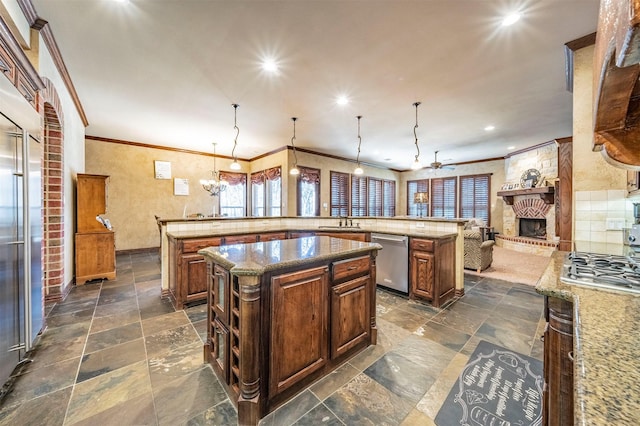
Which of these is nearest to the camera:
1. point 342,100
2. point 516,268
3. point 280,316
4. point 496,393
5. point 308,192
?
point 280,316

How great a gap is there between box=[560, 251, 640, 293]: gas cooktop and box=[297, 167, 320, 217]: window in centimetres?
546

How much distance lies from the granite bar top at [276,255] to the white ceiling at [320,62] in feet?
6.32

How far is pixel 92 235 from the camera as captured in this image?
153 inches

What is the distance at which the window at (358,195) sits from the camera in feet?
26.0

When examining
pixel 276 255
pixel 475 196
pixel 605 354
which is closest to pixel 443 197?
pixel 475 196

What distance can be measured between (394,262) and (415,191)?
22.7 feet

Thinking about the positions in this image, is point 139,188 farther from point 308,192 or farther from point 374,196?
point 374,196

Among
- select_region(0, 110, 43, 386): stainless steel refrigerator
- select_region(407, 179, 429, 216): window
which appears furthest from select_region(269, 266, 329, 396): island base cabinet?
select_region(407, 179, 429, 216): window

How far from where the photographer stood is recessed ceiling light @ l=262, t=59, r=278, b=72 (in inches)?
106

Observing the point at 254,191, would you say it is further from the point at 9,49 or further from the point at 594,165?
the point at 594,165

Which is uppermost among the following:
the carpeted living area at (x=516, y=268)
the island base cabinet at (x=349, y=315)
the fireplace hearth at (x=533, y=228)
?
the fireplace hearth at (x=533, y=228)

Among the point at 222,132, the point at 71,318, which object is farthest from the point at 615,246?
the point at 222,132

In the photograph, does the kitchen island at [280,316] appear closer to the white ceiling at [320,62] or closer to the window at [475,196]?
the white ceiling at [320,62]

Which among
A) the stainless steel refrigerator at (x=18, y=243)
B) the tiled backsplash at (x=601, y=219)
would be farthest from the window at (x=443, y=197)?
the stainless steel refrigerator at (x=18, y=243)
